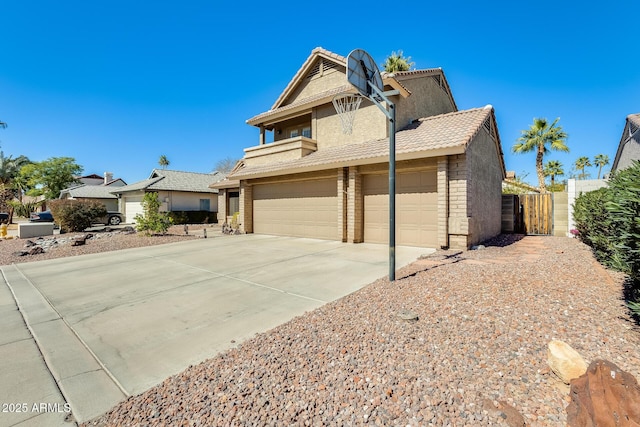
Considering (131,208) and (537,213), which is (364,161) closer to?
(537,213)

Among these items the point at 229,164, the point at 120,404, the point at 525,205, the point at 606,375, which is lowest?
the point at 120,404

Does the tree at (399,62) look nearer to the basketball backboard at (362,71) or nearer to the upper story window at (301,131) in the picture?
the upper story window at (301,131)

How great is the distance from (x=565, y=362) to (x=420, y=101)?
1358 cm

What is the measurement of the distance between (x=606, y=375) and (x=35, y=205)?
55.1 m

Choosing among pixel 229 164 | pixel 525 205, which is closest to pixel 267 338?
pixel 525 205

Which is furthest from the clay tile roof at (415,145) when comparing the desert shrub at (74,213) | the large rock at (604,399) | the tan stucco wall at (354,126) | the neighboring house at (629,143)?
the neighboring house at (629,143)

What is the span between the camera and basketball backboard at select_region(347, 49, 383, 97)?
6.05m

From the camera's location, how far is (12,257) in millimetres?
10086

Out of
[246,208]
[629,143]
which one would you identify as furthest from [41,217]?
[629,143]

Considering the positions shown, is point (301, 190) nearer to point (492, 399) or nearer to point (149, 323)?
point (149, 323)

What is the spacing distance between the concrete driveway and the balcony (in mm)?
6930

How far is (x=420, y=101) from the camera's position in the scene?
45.5 feet

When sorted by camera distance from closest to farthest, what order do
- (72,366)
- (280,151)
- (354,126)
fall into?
(72,366) → (354,126) → (280,151)

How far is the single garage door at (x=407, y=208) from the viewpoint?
9898mm
